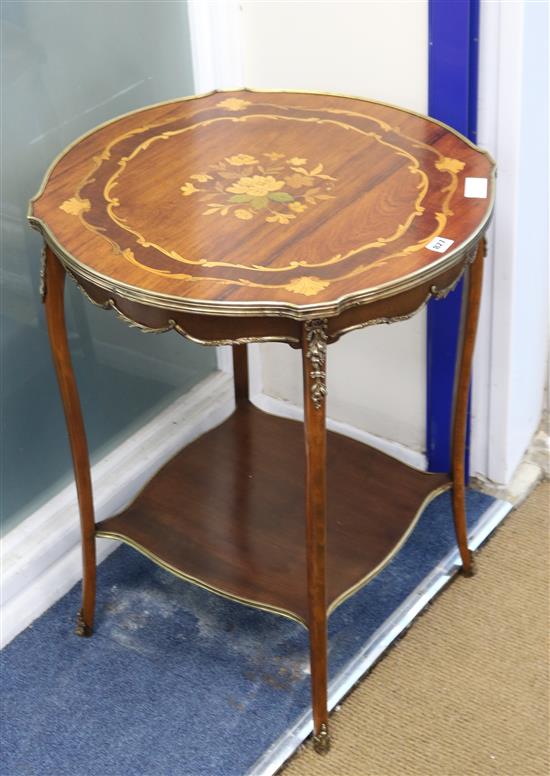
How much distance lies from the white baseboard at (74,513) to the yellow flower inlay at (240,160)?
69cm

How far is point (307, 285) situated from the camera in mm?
1363

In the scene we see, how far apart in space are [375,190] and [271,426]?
67cm

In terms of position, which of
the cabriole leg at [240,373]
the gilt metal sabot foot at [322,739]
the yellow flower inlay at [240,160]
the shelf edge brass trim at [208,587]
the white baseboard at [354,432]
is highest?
the yellow flower inlay at [240,160]

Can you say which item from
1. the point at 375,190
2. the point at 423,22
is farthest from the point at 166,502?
the point at 423,22

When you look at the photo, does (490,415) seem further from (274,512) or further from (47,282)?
(47,282)

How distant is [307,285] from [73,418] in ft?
1.75

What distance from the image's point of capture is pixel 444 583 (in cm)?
199

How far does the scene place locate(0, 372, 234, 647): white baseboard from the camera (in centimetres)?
194

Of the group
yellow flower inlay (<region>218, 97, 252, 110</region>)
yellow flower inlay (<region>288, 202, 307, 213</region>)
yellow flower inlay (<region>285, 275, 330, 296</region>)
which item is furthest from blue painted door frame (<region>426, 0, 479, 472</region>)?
yellow flower inlay (<region>285, 275, 330, 296</region>)

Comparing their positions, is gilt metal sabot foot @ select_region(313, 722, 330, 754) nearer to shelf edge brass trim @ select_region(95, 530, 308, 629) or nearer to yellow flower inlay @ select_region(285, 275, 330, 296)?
shelf edge brass trim @ select_region(95, 530, 308, 629)

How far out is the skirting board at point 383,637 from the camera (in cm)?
171

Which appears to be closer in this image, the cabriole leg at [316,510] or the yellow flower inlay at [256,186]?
the cabriole leg at [316,510]

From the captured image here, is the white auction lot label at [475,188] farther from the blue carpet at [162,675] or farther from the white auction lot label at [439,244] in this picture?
the blue carpet at [162,675]

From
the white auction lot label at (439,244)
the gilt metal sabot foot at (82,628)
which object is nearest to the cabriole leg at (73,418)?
the gilt metal sabot foot at (82,628)
